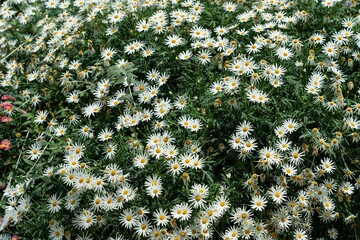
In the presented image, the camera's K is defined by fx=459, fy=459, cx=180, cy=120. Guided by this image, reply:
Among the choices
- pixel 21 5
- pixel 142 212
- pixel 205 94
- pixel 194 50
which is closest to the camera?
pixel 142 212

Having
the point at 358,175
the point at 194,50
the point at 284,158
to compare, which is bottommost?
the point at 358,175

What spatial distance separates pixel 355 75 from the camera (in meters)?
3.82

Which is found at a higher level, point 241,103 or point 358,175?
point 241,103

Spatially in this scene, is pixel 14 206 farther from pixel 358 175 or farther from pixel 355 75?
pixel 355 75

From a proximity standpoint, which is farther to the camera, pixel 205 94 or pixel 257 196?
pixel 205 94

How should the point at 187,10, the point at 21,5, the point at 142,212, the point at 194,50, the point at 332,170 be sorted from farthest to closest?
the point at 21,5
the point at 187,10
the point at 194,50
the point at 332,170
the point at 142,212

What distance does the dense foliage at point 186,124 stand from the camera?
326cm

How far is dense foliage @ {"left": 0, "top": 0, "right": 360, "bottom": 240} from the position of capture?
3.26 metres

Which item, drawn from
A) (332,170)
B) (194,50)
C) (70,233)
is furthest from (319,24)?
(70,233)

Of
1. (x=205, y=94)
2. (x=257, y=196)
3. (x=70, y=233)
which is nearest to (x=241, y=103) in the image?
(x=205, y=94)

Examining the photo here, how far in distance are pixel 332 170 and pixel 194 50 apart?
61.3 inches

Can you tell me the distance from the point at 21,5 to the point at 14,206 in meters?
2.60

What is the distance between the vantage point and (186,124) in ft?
11.6

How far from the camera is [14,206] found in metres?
3.50
